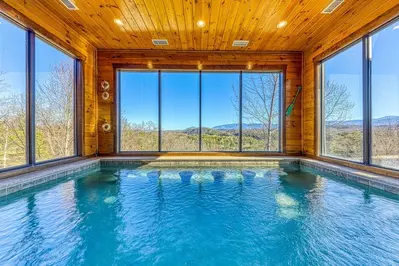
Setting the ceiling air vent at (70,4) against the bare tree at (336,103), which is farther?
the bare tree at (336,103)

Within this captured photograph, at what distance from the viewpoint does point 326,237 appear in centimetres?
183

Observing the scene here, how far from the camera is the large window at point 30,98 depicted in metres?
3.10

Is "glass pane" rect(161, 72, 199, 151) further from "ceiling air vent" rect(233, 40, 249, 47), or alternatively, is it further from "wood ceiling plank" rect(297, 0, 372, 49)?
"wood ceiling plank" rect(297, 0, 372, 49)

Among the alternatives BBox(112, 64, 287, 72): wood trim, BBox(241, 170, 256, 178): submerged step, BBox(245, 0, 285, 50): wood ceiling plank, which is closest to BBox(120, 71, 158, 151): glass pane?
BBox(112, 64, 287, 72): wood trim

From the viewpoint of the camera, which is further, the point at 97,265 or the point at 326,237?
the point at 326,237

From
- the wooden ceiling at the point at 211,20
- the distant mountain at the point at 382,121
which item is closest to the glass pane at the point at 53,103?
the wooden ceiling at the point at 211,20

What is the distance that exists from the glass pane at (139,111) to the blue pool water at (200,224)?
7.46 feet

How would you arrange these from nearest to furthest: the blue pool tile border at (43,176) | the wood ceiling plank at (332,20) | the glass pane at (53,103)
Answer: the blue pool tile border at (43,176) < the wood ceiling plank at (332,20) < the glass pane at (53,103)

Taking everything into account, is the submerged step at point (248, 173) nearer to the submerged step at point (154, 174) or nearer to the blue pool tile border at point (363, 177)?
the blue pool tile border at point (363, 177)

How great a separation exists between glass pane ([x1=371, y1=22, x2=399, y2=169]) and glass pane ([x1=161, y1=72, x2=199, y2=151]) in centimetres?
378

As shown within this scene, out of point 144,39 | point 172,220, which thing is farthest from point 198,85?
point 172,220

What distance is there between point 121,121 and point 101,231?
414 cm

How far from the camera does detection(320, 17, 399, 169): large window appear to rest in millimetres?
3248

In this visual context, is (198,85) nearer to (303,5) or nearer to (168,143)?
(168,143)
